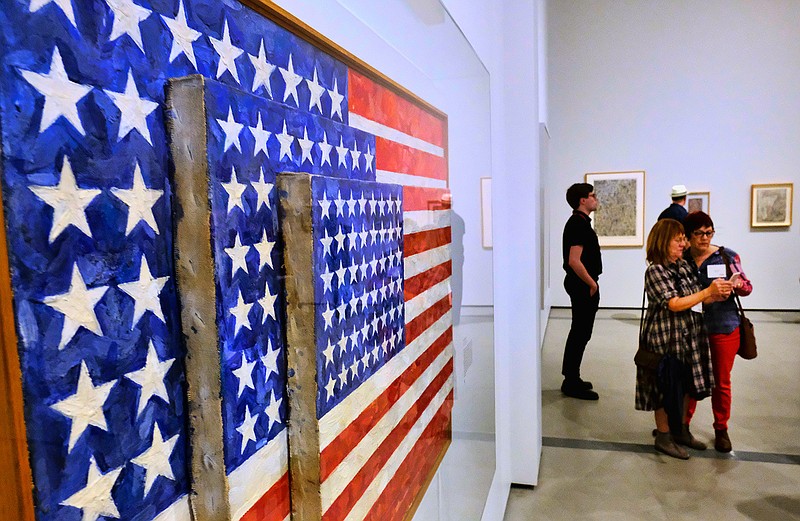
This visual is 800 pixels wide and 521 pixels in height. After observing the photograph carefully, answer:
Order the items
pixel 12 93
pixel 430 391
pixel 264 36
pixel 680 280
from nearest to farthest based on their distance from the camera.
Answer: pixel 12 93 → pixel 264 36 → pixel 430 391 → pixel 680 280

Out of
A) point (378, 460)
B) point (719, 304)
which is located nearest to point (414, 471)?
point (378, 460)

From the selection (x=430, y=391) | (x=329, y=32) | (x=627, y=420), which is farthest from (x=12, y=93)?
(x=627, y=420)

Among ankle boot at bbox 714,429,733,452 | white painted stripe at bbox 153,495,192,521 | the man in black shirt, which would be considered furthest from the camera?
the man in black shirt

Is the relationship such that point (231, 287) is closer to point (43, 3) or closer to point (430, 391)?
point (43, 3)

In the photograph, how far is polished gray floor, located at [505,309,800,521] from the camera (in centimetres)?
338

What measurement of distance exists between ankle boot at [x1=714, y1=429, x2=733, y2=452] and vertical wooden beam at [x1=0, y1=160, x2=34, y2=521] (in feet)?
15.9

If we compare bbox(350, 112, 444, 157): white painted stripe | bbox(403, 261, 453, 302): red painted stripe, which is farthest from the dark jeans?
bbox(350, 112, 444, 157): white painted stripe

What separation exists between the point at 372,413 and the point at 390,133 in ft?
1.86

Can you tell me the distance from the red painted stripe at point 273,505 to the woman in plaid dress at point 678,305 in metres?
3.61

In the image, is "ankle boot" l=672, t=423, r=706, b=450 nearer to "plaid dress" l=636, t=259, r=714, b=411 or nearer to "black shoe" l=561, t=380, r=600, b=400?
"plaid dress" l=636, t=259, r=714, b=411

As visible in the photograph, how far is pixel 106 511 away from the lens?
49cm

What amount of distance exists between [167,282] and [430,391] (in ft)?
3.45

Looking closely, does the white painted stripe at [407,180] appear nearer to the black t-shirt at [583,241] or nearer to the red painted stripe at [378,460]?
the red painted stripe at [378,460]

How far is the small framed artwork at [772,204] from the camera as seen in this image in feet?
31.0
